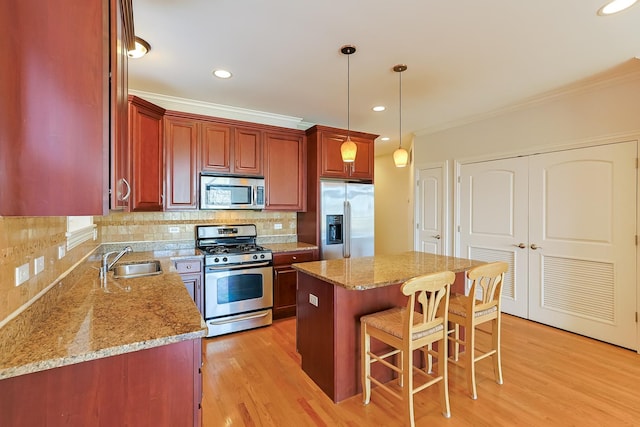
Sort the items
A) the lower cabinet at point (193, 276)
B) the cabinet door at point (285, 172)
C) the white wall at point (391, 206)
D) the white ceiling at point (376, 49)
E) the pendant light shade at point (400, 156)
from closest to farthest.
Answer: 1. the white ceiling at point (376, 49)
2. the pendant light shade at point (400, 156)
3. the lower cabinet at point (193, 276)
4. the cabinet door at point (285, 172)
5. the white wall at point (391, 206)

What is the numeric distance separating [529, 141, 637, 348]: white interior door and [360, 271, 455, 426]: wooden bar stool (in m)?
2.25

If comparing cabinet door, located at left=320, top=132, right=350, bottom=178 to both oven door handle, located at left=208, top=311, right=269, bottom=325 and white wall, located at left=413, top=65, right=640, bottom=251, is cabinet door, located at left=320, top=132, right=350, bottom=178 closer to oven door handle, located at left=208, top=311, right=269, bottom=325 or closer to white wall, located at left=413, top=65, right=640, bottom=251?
white wall, located at left=413, top=65, right=640, bottom=251

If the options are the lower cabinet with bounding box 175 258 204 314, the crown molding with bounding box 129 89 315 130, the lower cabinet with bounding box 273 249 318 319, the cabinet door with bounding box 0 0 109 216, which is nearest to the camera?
the cabinet door with bounding box 0 0 109 216

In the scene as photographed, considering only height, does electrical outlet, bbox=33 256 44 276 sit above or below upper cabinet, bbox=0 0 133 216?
below

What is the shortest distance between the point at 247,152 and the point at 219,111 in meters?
0.64

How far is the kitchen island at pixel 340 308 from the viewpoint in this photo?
208 centimetres

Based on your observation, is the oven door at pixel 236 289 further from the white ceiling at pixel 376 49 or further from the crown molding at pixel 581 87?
the crown molding at pixel 581 87

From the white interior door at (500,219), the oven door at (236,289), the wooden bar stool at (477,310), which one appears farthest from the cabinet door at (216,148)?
the white interior door at (500,219)

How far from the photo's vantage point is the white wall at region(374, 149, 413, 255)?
6.04 meters

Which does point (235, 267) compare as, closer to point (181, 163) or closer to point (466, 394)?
point (181, 163)

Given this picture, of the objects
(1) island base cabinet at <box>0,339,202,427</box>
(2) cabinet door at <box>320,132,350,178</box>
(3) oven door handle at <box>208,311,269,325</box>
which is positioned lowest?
(3) oven door handle at <box>208,311,269,325</box>

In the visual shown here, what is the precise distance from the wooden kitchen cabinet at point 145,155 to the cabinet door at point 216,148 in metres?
0.45

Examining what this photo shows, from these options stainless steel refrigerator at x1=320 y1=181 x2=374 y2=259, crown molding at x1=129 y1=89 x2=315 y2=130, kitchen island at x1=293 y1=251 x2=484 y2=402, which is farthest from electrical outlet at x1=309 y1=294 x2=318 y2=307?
crown molding at x1=129 y1=89 x2=315 y2=130

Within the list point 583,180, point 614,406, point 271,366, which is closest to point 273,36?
point 271,366
